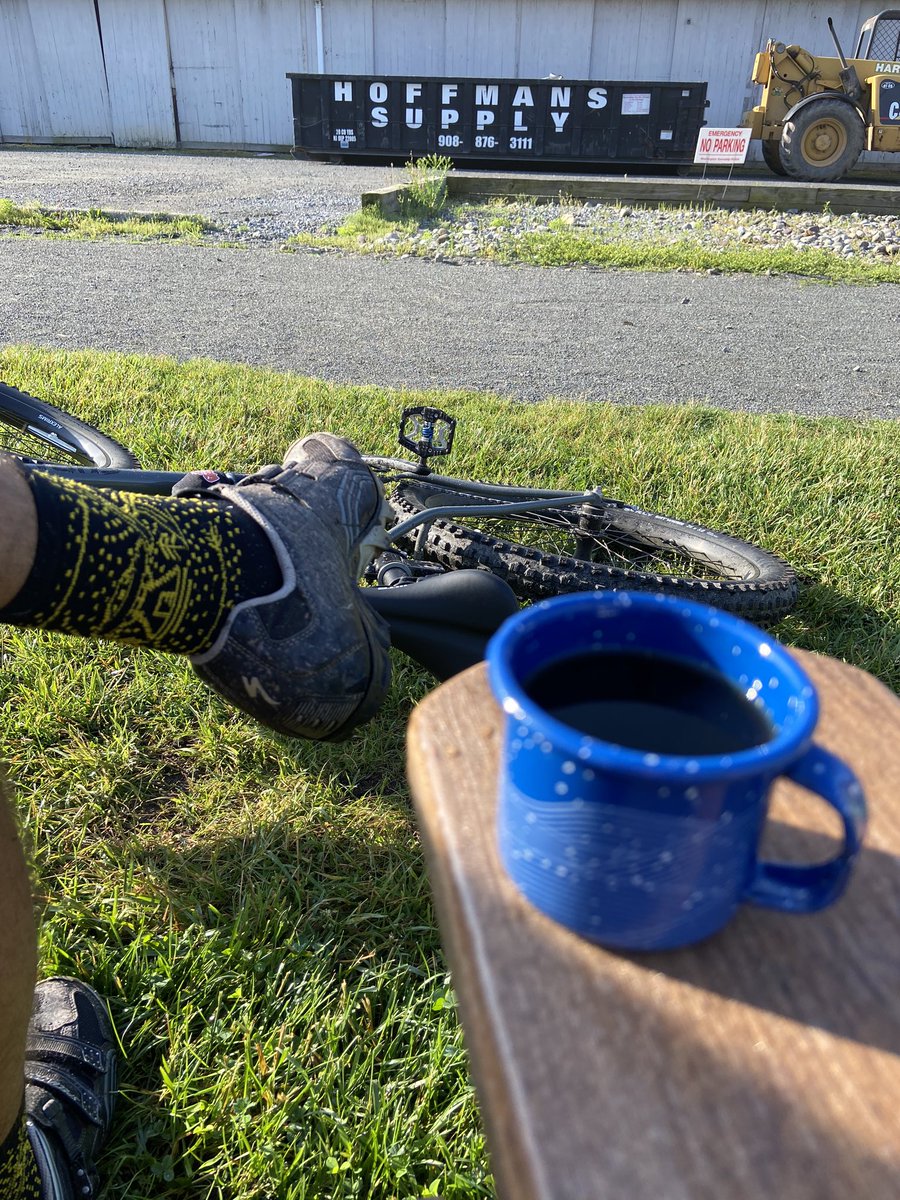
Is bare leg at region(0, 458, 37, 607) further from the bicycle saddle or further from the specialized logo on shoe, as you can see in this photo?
the bicycle saddle

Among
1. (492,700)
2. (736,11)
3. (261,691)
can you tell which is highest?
(736,11)

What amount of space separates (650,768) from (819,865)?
150 millimetres

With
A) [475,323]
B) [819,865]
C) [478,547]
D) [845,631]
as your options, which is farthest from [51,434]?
[475,323]

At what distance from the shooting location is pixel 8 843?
0.93 m

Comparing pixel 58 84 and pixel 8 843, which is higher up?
pixel 58 84

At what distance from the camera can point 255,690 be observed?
1230 millimetres

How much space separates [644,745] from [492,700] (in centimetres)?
20

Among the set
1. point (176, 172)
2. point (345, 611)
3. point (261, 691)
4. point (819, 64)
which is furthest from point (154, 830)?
point (819, 64)

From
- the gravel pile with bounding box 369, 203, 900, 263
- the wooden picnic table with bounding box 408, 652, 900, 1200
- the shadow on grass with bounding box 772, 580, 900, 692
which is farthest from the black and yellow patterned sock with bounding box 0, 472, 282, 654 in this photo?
the gravel pile with bounding box 369, 203, 900, 263

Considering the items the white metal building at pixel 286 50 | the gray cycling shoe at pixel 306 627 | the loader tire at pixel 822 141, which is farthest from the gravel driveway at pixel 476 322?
the white metal building at pixel 286 50

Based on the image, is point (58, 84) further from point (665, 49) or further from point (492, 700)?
point (492, 700)

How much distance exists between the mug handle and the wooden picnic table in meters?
0.03

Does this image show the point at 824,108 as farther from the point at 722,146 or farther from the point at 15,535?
the point at 15,535

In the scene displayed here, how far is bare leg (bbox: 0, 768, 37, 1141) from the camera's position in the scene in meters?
0.88
